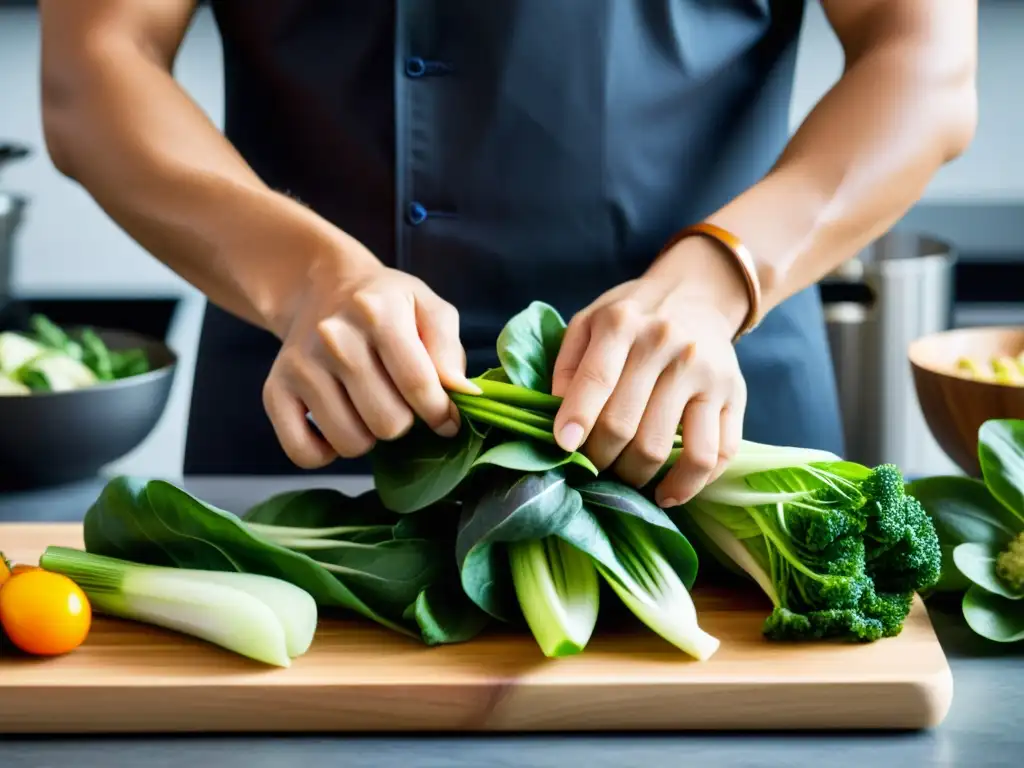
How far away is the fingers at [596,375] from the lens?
3.36ft

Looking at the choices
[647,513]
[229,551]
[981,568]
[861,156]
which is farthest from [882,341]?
[229,551]

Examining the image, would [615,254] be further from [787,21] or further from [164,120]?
[164,120]

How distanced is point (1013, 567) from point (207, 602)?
643 mm

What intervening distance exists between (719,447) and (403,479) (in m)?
0.26

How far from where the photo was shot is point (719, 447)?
1.08 metres

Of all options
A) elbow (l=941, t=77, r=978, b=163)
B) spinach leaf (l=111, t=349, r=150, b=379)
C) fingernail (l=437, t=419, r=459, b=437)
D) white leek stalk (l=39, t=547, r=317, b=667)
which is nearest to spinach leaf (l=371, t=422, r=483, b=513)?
fingernail (l=437, t=419, r=459, b=437)

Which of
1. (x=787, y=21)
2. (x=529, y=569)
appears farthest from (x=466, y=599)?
(x=787, y=21)

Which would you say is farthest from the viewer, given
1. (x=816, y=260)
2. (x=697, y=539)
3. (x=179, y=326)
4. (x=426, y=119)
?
(x=179, y=326)

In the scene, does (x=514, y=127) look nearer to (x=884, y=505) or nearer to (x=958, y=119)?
(x=958, y=119)

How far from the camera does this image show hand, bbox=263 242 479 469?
1064 mm

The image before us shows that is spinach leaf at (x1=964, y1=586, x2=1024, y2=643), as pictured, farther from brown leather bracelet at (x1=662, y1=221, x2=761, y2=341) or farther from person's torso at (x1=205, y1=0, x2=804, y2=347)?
person's torso at (x1=205, y1=0, x2=804, y2=347)

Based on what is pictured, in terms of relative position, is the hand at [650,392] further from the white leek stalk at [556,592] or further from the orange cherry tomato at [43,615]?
the orange cherry tomato at [43,615]

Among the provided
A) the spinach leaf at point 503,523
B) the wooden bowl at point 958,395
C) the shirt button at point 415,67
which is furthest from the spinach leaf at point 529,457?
the shirt button at point 415,67

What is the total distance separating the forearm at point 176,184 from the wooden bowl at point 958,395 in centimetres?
61
